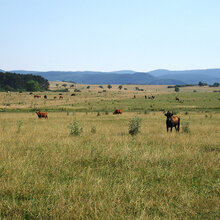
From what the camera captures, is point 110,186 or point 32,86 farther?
point 32,86

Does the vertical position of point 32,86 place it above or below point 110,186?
above

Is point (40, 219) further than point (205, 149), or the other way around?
point (205, 149)

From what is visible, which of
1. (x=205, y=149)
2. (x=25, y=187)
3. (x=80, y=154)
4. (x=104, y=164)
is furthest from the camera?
(x=205, y=149)

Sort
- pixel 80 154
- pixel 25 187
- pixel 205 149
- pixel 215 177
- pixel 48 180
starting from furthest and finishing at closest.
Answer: pixel 205 149 < pixel 80 154 < pixel 215 177 < pixel 48 180 < pixel 25 187

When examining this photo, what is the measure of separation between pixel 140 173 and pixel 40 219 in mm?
3292

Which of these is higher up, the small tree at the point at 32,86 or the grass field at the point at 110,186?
the small tree at the point at 32,86

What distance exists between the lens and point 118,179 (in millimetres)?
6672

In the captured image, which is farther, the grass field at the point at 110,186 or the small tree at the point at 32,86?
the small tree at the point at 32,86

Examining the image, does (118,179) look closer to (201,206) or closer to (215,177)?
(201,206)

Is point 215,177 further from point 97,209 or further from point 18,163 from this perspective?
point 18,163

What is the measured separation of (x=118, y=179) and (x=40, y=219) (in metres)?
2.45

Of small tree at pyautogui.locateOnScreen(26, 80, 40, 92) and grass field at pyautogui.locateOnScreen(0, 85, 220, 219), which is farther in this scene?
small tree at pyautogui.locateOnScreen(26, 80, 40, 92)

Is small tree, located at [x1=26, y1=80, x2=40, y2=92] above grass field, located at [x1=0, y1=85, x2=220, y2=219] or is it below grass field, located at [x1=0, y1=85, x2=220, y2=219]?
above

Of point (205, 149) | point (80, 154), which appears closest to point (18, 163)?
point (80, 154)
